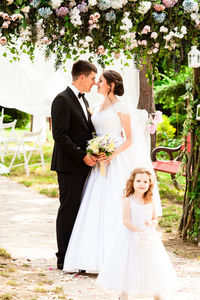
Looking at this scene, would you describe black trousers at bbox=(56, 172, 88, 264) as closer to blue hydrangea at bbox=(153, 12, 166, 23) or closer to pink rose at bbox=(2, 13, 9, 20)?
pink rose at bbox=(2, 13, 9, 20)

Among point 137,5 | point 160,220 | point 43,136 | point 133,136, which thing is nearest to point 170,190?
point 160,220

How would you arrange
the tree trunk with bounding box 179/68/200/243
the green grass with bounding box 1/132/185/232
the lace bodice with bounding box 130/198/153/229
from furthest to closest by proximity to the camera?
the green grass with bounding box 1/132/185/232, the tree trunk with bounding box 179/68/200/243, the lace bodice with bounding box 130/198/153/229

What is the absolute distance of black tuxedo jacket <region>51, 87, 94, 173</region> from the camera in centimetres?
459

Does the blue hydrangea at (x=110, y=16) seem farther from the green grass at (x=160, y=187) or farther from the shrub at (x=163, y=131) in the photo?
the shrub at (x=163, y=131)

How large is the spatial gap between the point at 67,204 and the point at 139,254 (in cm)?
118

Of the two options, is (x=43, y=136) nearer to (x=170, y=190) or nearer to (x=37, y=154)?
(x=37, y=154)

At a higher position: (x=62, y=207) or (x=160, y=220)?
(x=62, y=207)

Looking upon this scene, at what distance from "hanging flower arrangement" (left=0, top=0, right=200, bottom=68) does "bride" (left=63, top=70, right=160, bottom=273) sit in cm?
35

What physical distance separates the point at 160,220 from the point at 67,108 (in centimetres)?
286

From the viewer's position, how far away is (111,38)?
15.6ft

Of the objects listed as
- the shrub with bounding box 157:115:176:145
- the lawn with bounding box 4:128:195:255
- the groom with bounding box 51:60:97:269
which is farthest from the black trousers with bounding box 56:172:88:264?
the shrub with bounding box 157:115:176:145

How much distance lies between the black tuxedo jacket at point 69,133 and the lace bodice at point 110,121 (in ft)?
0.30

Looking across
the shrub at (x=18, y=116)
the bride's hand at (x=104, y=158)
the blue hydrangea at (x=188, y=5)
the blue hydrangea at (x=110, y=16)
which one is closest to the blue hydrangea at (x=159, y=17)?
the blue hydrangea at (x=188, y=5)

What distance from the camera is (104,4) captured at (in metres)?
4.42
